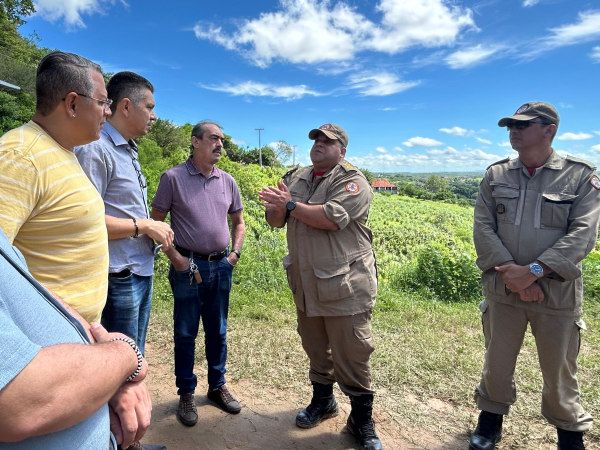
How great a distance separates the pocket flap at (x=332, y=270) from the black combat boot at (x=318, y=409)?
36.2 inches

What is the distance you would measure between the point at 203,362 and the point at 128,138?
2239 mm

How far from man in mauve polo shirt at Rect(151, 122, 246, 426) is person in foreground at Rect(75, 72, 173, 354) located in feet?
1.37

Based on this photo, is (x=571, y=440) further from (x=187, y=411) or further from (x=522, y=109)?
(x=187, y=411)

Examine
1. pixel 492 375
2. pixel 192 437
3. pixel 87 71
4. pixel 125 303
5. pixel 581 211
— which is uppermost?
pixel 87 71

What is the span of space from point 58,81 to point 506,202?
2689mm

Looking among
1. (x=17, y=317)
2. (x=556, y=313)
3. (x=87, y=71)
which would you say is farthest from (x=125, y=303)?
(x=556, y=313)

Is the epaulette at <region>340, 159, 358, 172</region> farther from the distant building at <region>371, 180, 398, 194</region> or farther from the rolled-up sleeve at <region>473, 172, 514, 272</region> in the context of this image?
the distant building at <region>371, 180, 398, 194</region>

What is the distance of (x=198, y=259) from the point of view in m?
2.95

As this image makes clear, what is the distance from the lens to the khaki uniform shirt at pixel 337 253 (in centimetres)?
263

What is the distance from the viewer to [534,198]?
262cm

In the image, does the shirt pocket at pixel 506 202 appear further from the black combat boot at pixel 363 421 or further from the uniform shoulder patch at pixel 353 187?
the black combat boot at pixel 363 421

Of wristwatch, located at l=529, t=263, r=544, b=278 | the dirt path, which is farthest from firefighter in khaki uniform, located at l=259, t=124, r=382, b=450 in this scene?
wristwatch, located at l=529, t=263, r=544, b=278

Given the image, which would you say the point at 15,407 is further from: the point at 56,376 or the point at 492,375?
the point at 492,375

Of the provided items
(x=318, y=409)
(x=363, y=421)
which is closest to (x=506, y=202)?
(x=363, y=421)
